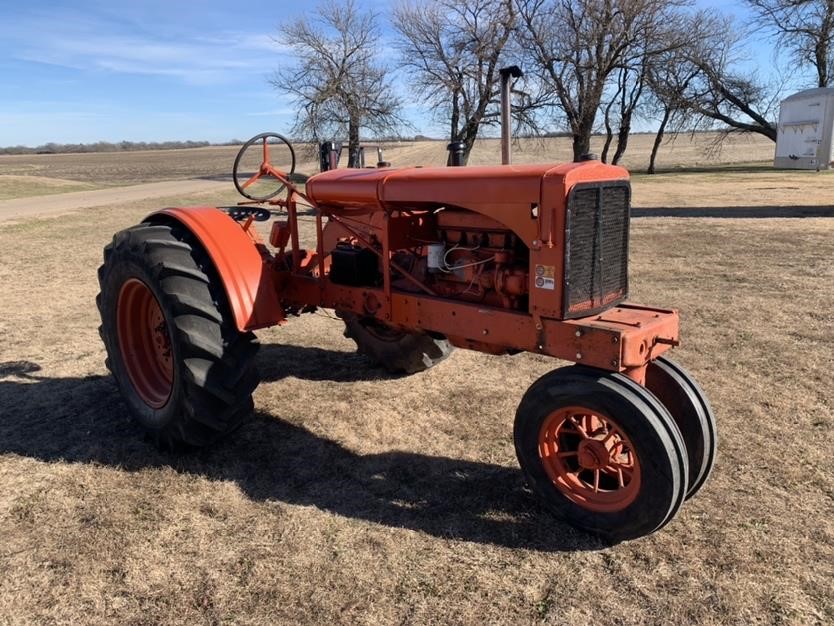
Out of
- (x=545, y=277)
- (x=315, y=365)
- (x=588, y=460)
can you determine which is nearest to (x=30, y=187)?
(x=315, y=365)

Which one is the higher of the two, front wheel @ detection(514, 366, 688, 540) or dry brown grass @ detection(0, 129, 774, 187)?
dry brown grass @ detection(0, 129, 774, 187)

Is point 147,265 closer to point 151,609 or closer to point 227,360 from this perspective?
point 227,360

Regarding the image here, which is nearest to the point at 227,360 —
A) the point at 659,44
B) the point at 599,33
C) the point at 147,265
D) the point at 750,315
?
the point at 147,265

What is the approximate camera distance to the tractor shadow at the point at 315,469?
3.01 meters

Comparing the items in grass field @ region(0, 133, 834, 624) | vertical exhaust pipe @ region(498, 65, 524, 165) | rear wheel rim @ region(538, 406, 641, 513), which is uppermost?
vertical exhaust pipe @ region(498, 65, 524, 165)

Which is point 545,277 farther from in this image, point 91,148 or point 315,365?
point 91,148

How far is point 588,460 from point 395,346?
2120 millimetres

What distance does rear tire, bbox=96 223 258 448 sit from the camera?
3422 millimetres

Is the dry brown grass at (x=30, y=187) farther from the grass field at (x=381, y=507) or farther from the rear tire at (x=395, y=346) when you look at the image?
the rear tire at (x=395, y=346)

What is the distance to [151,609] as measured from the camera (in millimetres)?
2510

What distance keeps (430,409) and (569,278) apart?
5.78 ft

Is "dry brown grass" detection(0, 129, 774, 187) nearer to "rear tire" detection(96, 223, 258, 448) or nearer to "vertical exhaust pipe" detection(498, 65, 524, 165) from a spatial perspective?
"vertical exhaust pipe" detection(498, 65, 524, 165)

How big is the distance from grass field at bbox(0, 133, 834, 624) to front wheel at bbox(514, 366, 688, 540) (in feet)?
0.52

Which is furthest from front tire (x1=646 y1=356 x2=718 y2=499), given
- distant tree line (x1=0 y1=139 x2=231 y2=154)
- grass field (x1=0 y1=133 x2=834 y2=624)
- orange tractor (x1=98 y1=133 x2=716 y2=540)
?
distant tree line (x1=0 y1=139 x2=231 y2=154)
